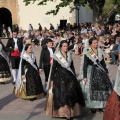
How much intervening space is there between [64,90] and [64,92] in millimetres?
37

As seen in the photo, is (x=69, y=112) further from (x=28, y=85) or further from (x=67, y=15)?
(x=67, y=15)

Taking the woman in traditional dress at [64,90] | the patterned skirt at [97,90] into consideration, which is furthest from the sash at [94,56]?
the woman in traditional dress at [64,90]

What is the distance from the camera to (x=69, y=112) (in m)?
6.71

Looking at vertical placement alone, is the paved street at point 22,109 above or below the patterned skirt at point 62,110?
below

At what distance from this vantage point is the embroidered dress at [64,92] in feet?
22.0

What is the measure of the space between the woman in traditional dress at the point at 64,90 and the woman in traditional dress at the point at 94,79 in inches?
9.5

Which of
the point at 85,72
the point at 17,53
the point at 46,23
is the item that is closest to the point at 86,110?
the point at 85,72

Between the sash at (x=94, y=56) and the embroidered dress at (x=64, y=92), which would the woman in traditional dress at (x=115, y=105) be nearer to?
the embroidered dress at (x=64, y=92)

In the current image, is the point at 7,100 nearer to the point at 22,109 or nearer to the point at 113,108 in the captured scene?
the point at 22,109

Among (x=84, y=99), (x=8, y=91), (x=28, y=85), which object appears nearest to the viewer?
(x=84, y=99)

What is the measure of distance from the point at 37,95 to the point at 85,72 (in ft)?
6.80

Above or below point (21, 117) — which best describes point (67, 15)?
above

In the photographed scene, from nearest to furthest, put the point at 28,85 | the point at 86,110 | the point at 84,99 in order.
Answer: the point at 84,99
the point at 86,110
the point at 28,85

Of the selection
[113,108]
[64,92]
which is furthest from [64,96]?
[113,108]
